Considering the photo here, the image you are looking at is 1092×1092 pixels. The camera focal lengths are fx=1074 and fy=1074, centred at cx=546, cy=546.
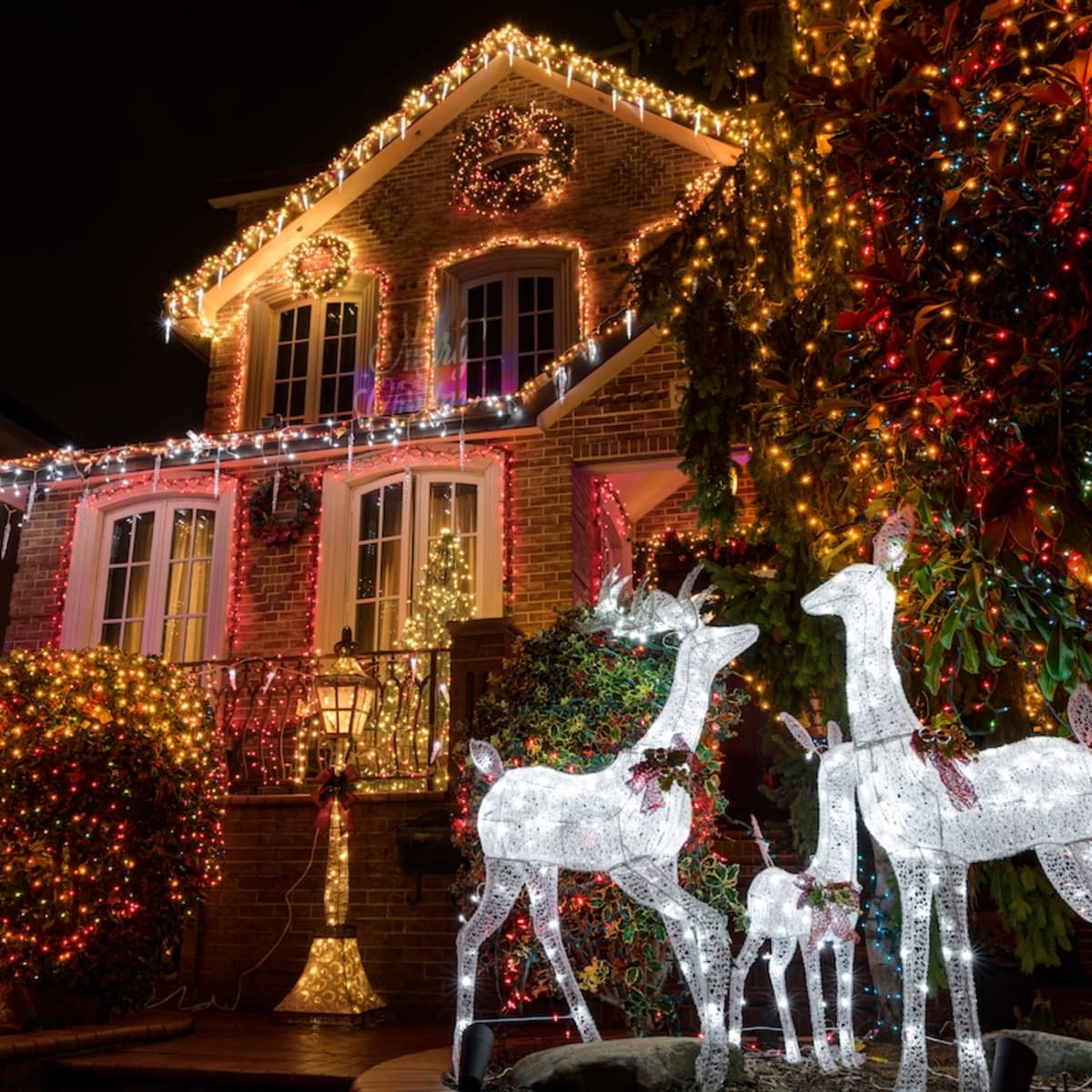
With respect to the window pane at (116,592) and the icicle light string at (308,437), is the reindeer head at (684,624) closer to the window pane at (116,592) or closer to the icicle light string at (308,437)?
the icicle light string at (308,437)

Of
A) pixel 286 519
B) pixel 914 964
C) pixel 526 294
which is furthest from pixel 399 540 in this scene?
pixel 914 964

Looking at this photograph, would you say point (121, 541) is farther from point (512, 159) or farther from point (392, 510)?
point (512, 159)

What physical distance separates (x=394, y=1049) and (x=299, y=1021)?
1300 mm

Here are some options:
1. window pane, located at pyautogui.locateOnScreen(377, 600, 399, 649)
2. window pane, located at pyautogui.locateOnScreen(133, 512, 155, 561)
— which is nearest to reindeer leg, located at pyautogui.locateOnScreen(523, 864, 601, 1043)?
window pane, located at pyautogui.locateOnScreen(377, 600, 399, 649)

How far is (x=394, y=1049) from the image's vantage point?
6840 mm

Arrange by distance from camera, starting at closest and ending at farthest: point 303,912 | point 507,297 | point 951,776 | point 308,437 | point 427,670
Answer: point 951,776 < point 303,912 < point 427,670 < point 308,437 < point 507,297

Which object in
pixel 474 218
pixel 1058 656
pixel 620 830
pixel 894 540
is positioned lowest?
pixel 620 830

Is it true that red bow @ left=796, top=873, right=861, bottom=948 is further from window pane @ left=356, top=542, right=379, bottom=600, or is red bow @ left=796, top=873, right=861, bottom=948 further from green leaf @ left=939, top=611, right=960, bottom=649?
window pane @ left=356, top=542, right=379, bottom=600

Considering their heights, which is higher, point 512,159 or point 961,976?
point 512,159

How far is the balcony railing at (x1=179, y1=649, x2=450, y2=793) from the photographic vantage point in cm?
940

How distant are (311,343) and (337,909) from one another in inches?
316

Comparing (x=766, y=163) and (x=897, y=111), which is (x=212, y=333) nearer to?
(x=766, y=163)

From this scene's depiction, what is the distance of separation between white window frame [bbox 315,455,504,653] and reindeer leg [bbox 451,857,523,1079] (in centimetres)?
531

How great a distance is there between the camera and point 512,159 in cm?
1369
